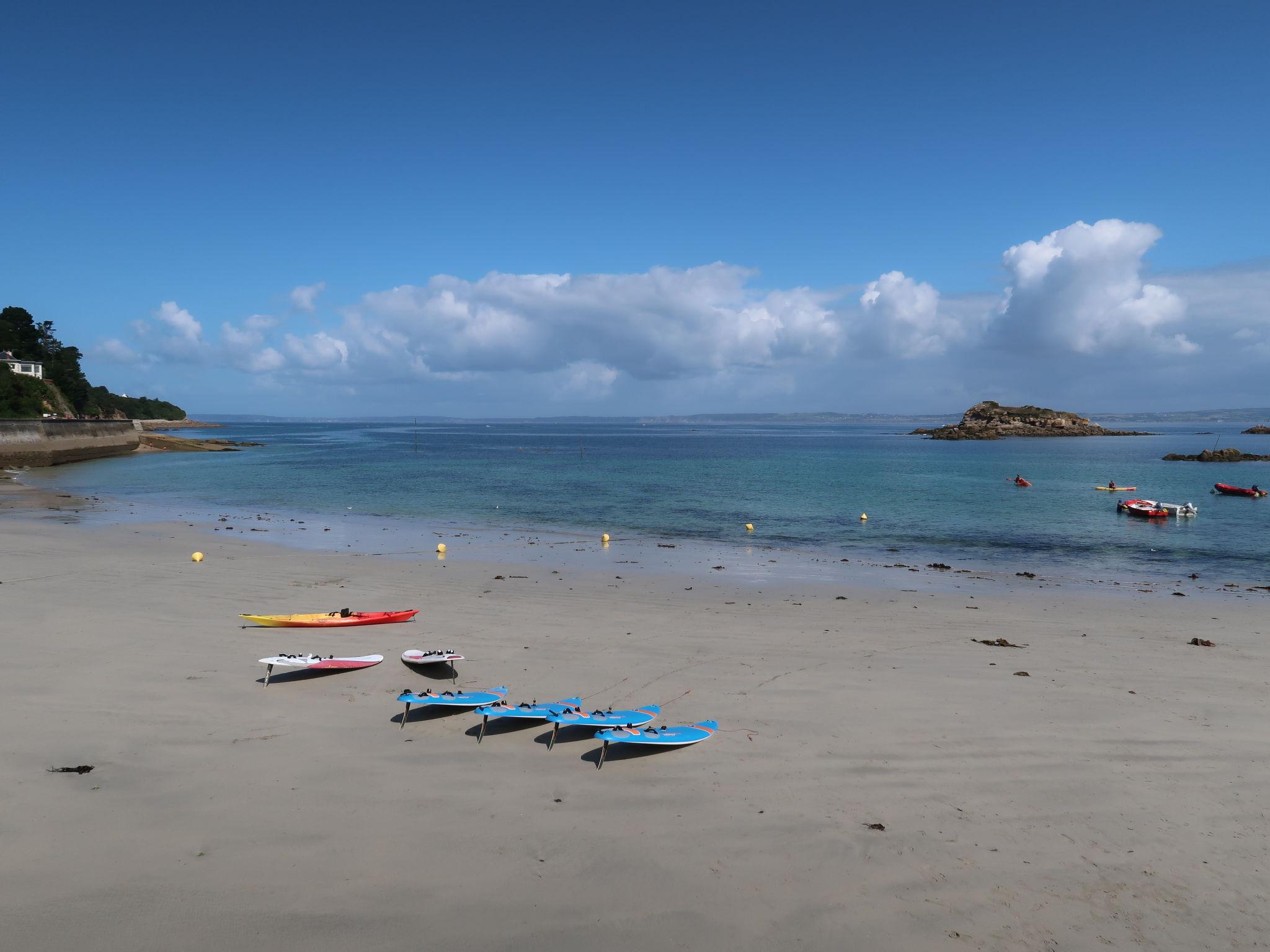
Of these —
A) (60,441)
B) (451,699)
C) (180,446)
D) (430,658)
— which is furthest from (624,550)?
(180,446)

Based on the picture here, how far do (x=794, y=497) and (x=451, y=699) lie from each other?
43908mm

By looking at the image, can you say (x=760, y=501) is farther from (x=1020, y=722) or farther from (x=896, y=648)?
(x=1020, y=722)

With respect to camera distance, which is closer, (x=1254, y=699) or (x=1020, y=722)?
(x=1020, y=722)

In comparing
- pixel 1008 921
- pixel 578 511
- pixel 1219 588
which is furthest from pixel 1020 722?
pixel 578 511

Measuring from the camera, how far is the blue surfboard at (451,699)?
10.9m

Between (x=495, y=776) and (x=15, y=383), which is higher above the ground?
(x=15, y=383)

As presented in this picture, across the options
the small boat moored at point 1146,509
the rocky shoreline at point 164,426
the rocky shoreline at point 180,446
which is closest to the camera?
the small boat moored at point 1146,509

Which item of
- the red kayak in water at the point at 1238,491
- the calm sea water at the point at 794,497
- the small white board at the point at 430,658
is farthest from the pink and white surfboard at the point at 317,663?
the red kayak in water at the point at 1238,491

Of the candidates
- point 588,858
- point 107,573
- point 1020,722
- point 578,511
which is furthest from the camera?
point 578,511

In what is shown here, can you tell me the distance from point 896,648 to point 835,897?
932 cm

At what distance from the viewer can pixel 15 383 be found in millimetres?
85250

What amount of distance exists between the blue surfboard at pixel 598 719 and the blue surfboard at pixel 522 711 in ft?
0.45

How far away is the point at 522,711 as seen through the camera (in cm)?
1066

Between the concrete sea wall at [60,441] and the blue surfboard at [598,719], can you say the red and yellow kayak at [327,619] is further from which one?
the concrete sea wall at [60,441]
